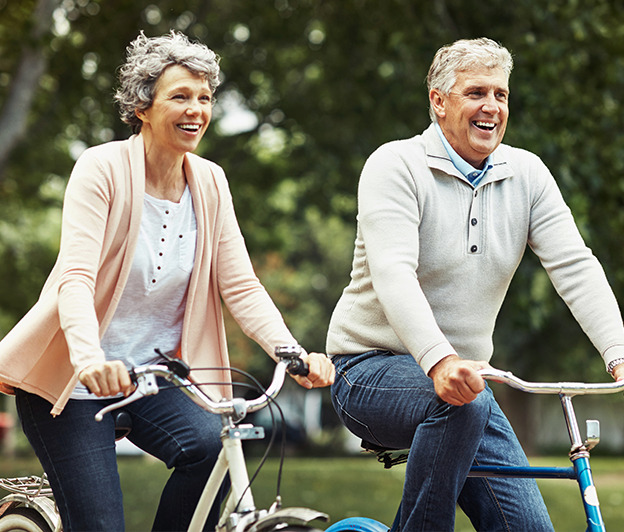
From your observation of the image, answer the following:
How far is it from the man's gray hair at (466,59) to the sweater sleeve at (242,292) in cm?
84

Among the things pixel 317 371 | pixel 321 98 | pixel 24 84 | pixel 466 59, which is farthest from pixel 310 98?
pixel 317 371

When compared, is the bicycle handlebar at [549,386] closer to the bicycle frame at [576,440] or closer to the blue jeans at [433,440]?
the bicycle frame at [576,440]

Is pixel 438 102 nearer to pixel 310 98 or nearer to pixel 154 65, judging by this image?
pixel 154 65

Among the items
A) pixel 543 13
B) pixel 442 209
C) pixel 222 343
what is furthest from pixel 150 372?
pixel 543 13

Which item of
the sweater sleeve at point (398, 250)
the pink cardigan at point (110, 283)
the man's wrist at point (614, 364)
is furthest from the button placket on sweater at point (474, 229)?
the pink cardigan at point (110, 283)

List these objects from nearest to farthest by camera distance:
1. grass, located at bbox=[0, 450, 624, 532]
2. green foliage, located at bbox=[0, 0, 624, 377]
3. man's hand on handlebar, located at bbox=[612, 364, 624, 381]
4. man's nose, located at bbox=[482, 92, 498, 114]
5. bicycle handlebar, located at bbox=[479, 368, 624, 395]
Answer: bicycle handlebar, located at bbox=[479, 368, 624, 395]
man's hand on handlebar, located at bbox=[612, 364, 624, 381]
man's nose, located at bbox=[482, 92, 498, 114]
green foliage, located at bbox=[0, 0, 624, 377]
grass, located at bbox=[0, 450, 624, 532]

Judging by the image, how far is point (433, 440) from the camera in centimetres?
292

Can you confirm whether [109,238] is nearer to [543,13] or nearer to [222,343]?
[222,343]

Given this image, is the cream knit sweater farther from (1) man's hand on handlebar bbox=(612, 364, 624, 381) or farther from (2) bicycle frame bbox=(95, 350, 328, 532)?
(2) bicycle frame bbox=(95, 350, 328, 532)

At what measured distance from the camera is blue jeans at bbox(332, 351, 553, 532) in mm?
2922

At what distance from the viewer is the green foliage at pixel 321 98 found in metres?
8.52

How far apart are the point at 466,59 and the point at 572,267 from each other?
0.78 metres

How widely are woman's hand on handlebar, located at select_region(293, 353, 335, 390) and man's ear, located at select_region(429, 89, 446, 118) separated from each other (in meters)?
0.99

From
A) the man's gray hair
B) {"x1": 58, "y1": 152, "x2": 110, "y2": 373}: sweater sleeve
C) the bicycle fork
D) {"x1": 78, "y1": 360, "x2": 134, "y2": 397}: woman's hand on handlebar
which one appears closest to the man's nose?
the man's gray hair
